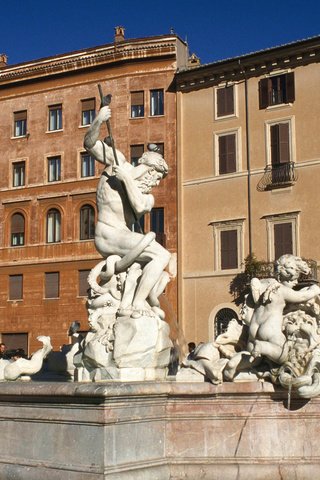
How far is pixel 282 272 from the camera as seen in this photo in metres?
6.52

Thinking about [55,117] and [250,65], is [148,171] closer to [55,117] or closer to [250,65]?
[250,65]

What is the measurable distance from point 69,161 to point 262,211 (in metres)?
10.4

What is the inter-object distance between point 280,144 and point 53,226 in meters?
12.2

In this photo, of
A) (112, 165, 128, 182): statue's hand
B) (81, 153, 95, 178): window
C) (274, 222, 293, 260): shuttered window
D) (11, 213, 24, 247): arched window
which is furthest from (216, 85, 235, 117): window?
(112, 165, 128, 182): statue's hand

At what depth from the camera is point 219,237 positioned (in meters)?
32.8

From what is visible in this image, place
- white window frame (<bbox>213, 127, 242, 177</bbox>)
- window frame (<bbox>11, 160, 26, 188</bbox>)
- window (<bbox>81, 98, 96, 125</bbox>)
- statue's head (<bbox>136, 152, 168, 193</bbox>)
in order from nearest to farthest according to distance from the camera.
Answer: statue's head (<bbox>136, 152, 168, 193</bbox>)
white window frame (<bbox>213, 127, 242, 177</bbox>)
window (<bbox>81, 98, 96, 125</bbox>)
window frame (<bbox>11, 160, 26, 188</bbox>)

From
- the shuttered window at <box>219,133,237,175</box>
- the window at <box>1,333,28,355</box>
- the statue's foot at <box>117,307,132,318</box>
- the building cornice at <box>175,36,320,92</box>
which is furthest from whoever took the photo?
the window at <box>1,333,28,355</box>

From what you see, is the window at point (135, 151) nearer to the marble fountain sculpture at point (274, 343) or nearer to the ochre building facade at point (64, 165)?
the ochre building facade at point (64, 165)

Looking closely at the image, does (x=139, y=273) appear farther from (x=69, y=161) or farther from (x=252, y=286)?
(x=69, y=161)

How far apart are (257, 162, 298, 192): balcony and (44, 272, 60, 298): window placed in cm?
1070

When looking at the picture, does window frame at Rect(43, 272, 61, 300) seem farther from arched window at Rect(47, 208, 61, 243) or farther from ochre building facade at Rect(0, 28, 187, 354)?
arched window at Rect(47, 208, 61, 243)

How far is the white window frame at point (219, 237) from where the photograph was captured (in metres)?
32.2

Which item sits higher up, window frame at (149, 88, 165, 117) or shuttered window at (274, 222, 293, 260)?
window frame at (149, 88, 165, 117)

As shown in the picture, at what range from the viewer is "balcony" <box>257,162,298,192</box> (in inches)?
1230
